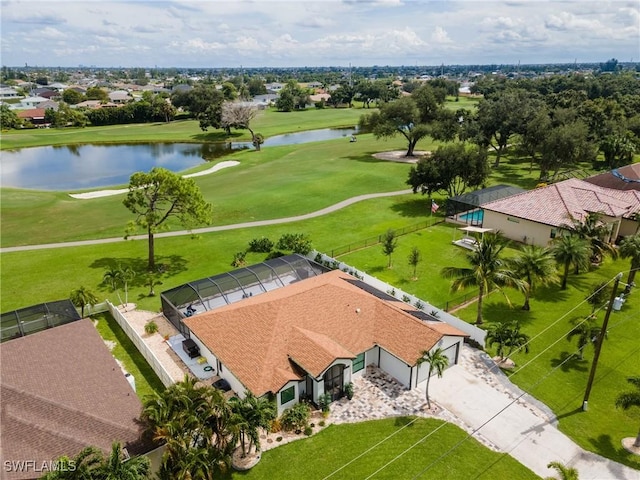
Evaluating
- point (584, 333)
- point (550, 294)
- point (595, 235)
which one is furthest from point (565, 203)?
point (584, 333)

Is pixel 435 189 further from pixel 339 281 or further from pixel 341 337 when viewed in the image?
pixel 341 337

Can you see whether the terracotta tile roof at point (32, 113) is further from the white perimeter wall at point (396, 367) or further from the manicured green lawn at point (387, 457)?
the manicured green lawn at point (387, 457)

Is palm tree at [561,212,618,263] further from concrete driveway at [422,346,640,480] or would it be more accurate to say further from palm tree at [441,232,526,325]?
concrete driveway at [422,346,640,480]

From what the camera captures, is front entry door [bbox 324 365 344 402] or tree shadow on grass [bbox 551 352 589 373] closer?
front entry door [bbox 324 365 344 402]

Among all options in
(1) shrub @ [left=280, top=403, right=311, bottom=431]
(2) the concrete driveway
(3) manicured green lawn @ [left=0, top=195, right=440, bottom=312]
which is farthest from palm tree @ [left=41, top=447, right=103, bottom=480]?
(3) manicured green lawn @ [left=0, top=195, right=440, bottom=312]

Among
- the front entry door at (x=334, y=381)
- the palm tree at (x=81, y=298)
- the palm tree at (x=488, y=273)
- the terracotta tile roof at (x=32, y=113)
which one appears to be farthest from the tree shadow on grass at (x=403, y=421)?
the terracotta tile roof at (x=32, y=113)

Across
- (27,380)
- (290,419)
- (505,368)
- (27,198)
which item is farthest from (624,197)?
(27,198)
